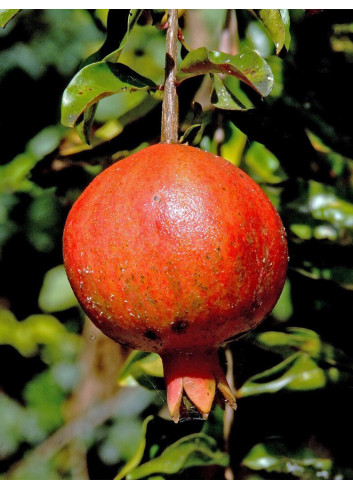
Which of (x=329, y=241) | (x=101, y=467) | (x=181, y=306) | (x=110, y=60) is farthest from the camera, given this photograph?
(x=101, y=467)

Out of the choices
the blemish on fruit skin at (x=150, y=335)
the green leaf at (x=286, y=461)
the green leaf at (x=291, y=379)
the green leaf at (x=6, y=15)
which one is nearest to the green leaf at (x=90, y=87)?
the green leaf at (x=6, y=15)

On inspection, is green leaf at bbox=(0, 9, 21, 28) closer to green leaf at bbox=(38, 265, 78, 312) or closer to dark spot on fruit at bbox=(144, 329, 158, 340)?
dark spot on fruit at bbox=(144, 329, 158, 340)

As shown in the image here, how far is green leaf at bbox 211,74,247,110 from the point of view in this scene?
79cm

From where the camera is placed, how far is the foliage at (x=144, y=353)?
1133 millimetres

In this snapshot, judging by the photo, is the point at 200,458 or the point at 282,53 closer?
the point at 282,53

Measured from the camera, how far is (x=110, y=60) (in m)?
0.79

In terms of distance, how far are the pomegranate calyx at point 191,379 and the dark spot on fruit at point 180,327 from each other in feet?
0.22

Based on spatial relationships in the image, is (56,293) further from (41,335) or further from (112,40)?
(112,40)

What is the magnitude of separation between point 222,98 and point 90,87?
6.9 inches

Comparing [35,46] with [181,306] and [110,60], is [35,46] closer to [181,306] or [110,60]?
[110,60]

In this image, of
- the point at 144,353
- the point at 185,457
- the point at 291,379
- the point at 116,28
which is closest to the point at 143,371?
the point at 144,353

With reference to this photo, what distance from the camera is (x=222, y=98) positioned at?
803 mm

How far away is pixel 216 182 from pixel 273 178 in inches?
19.3

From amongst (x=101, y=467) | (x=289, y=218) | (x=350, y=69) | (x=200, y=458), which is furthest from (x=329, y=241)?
(x=101, y=467)
